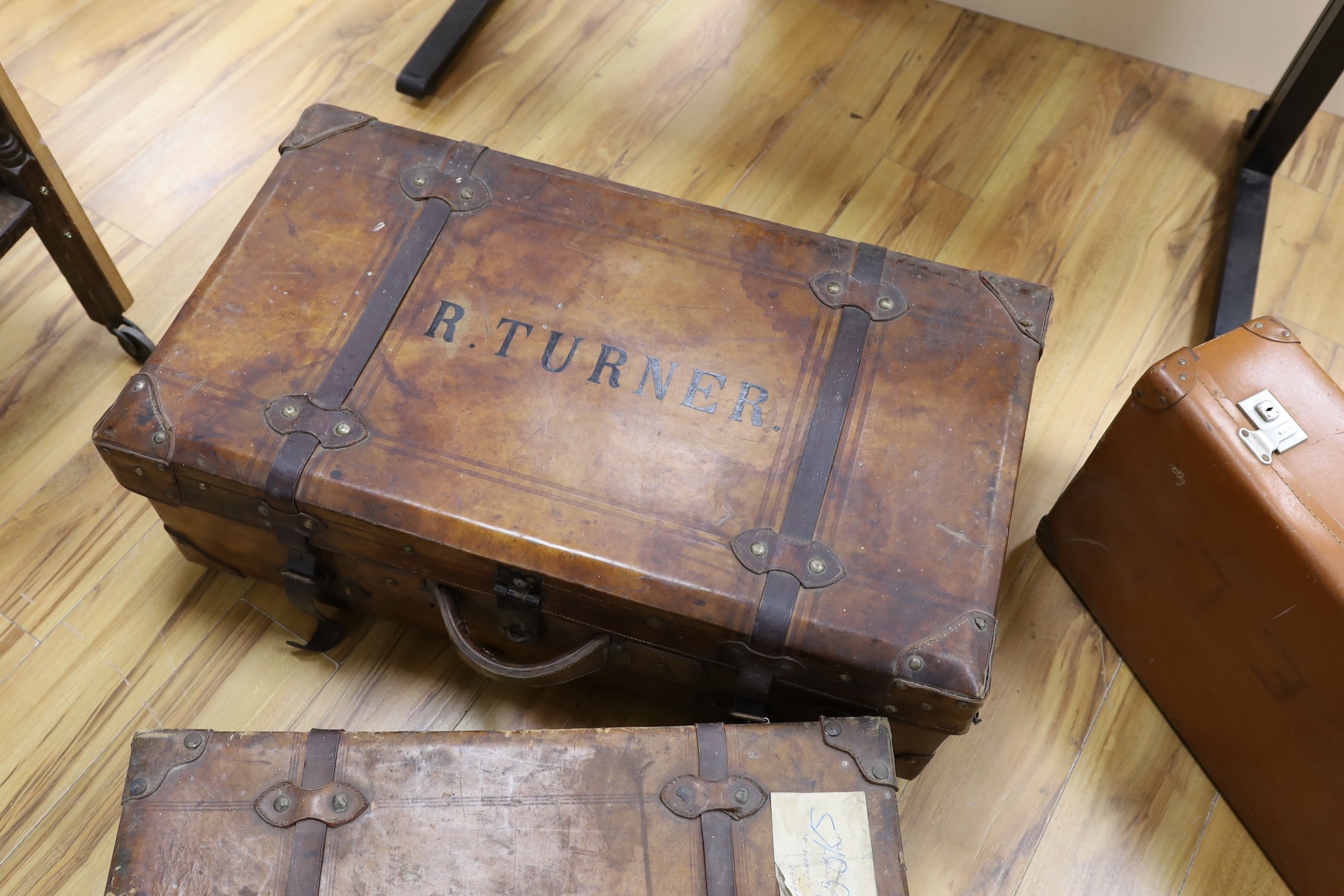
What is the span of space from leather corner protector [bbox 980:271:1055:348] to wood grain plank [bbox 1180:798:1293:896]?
2.40 ft

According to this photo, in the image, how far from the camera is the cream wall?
6.86 ft

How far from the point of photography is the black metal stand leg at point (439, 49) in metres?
2.11

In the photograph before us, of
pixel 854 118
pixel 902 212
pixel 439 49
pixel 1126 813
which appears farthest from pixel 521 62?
pixel 1126 813

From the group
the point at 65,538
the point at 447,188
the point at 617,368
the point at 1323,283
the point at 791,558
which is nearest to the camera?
the point at 791,558

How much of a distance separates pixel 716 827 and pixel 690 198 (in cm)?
121

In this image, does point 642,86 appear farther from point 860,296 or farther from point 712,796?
point 712,796

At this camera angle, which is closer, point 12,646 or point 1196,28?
point 12,646

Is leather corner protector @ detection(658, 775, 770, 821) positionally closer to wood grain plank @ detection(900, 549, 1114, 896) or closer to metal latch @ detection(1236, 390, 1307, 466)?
wood grain plank @ detection(900, 549, 1114, 896)

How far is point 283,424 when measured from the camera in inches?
54.1

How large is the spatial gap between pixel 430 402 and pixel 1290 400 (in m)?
1.07

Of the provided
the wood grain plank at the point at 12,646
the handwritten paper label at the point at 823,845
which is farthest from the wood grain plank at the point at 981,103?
the wood grain plank at the point at 12,646

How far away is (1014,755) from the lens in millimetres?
1591

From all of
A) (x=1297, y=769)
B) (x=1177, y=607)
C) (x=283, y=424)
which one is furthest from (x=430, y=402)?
(x=1297, y=769)

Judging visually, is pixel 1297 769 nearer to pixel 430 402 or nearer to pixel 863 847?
pixel 863 847
